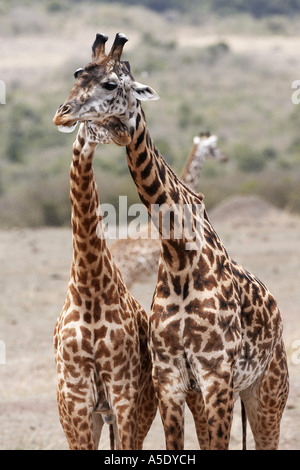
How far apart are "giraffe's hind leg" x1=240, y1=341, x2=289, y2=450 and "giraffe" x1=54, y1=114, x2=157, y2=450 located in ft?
3.09

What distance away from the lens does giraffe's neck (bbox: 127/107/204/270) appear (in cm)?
467

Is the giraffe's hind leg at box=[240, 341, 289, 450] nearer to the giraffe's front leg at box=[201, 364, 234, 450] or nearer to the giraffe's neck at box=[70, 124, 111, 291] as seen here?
the giraffe's front leg at box=[201, 364, 234, 450]

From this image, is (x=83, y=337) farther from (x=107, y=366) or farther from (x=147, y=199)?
(x=147, y=199)

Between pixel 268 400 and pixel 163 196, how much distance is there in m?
1.59

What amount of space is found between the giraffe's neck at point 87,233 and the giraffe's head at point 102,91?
0.43 metres

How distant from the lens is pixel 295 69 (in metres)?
48.0

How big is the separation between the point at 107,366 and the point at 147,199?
3.06 ft

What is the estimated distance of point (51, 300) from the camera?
15.3 m

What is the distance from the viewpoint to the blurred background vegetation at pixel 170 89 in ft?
96.0
